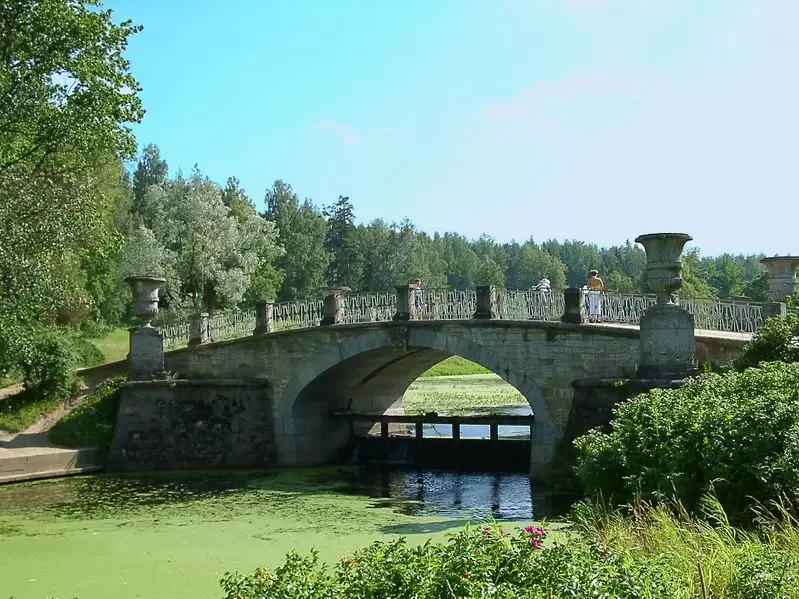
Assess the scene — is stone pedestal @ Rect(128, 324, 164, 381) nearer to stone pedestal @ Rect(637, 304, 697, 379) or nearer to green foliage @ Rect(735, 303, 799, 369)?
stone pedestal @ Rect(637, 304, 697, 379)

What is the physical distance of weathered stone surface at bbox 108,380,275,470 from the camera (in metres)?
20.5

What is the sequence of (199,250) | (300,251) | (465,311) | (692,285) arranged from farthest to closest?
1. (300,251)
2. (692,285)
3. (199,250)
4. (465,311)

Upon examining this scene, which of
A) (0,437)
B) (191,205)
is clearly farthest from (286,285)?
(0,437)

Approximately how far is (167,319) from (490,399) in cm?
1231

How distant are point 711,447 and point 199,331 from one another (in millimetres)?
16262

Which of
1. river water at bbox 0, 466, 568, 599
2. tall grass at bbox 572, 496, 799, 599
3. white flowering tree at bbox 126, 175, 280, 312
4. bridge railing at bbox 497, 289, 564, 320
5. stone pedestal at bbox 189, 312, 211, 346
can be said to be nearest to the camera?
tall grass at bbox 572, 496, 799, 599

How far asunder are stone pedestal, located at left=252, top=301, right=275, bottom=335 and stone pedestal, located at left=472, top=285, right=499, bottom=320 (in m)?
5.60

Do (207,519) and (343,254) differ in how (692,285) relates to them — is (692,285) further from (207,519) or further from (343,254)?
(207,519)

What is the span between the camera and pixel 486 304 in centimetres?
1869

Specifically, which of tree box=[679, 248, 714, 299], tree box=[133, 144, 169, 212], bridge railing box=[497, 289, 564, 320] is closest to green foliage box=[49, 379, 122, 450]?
bridge railing box=[497, 289, 564, 320]

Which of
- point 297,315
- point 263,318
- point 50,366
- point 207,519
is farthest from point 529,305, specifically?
point 50,366

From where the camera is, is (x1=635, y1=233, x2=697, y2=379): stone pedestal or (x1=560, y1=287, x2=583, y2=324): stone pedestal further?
(x1=560, y1=287, x2=583, y2=324): stone pedestal

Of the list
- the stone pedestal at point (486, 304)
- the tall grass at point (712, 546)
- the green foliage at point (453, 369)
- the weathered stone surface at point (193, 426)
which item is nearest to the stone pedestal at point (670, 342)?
the stone pedestal at point (486, 304)

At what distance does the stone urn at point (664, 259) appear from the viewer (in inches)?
553
